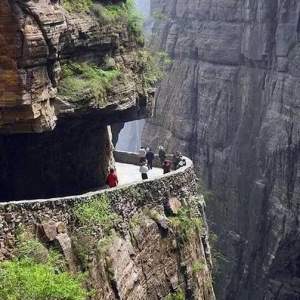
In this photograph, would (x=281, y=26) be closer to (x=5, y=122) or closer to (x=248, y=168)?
(x=248, y=168)

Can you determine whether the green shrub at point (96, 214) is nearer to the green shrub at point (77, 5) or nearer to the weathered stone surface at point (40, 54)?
the weathered stone surface at point (40, 54)

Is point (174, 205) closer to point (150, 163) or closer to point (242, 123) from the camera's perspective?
point (150, 163)

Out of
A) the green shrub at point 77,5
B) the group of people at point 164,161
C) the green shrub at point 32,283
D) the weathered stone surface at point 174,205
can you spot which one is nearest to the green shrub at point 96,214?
the green shrub at point 32,283

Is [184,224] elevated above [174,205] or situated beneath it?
situated beneath

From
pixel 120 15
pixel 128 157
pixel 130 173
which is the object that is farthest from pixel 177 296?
pixel 128 157

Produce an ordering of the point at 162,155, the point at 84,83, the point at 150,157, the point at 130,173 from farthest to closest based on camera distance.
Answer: the point at 162,155, the point at 150,157, the point at 130,173, the point at 84,83

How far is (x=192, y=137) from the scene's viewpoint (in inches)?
2143

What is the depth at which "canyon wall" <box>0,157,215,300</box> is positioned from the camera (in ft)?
53.5

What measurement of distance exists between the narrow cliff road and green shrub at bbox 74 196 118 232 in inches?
277

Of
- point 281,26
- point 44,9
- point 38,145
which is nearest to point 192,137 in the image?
point 281,26

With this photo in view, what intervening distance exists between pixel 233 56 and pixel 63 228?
123ft

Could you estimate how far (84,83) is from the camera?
21016mm

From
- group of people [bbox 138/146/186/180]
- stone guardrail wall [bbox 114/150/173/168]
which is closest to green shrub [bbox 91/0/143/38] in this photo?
group of people [bbox 138/146/186/180]

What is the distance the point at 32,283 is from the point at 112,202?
201 inches
